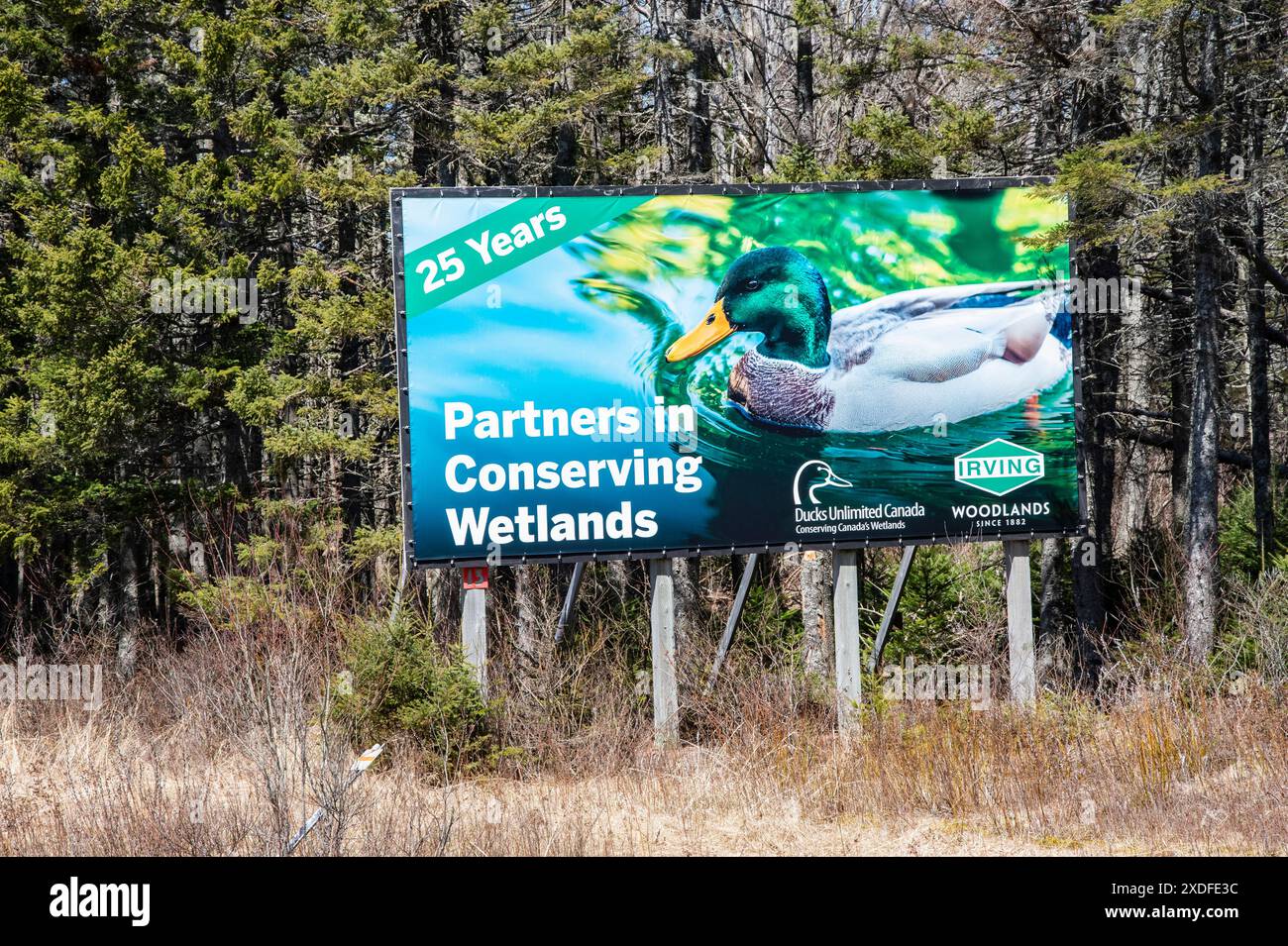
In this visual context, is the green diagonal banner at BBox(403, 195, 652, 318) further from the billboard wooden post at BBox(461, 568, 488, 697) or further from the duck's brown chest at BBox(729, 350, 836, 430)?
the billboard wooden post at BBox(461, 568, 488, 697)

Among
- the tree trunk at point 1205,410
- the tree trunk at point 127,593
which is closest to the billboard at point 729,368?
the tree trunk at point 1205,410

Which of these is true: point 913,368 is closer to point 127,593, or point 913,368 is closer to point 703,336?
point 703,336

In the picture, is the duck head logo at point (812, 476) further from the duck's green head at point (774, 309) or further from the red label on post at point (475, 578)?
the red label on post at point (475, 578)

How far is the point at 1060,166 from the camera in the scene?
1041 centimetres

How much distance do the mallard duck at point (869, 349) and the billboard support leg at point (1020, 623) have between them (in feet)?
4.48

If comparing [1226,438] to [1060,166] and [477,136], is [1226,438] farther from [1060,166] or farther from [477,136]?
[477,136]

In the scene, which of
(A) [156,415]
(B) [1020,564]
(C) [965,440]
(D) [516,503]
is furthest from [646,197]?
(A) [156,415]

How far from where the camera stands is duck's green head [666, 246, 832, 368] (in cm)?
1001

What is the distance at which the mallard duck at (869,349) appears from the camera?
10039 mm

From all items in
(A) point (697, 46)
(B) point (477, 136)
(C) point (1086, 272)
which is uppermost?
(A) point (697, 46)

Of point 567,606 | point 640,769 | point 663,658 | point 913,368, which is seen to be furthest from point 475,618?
point 913,368

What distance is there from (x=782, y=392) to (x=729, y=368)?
0.50 meters

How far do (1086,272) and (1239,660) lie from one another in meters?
5.50
